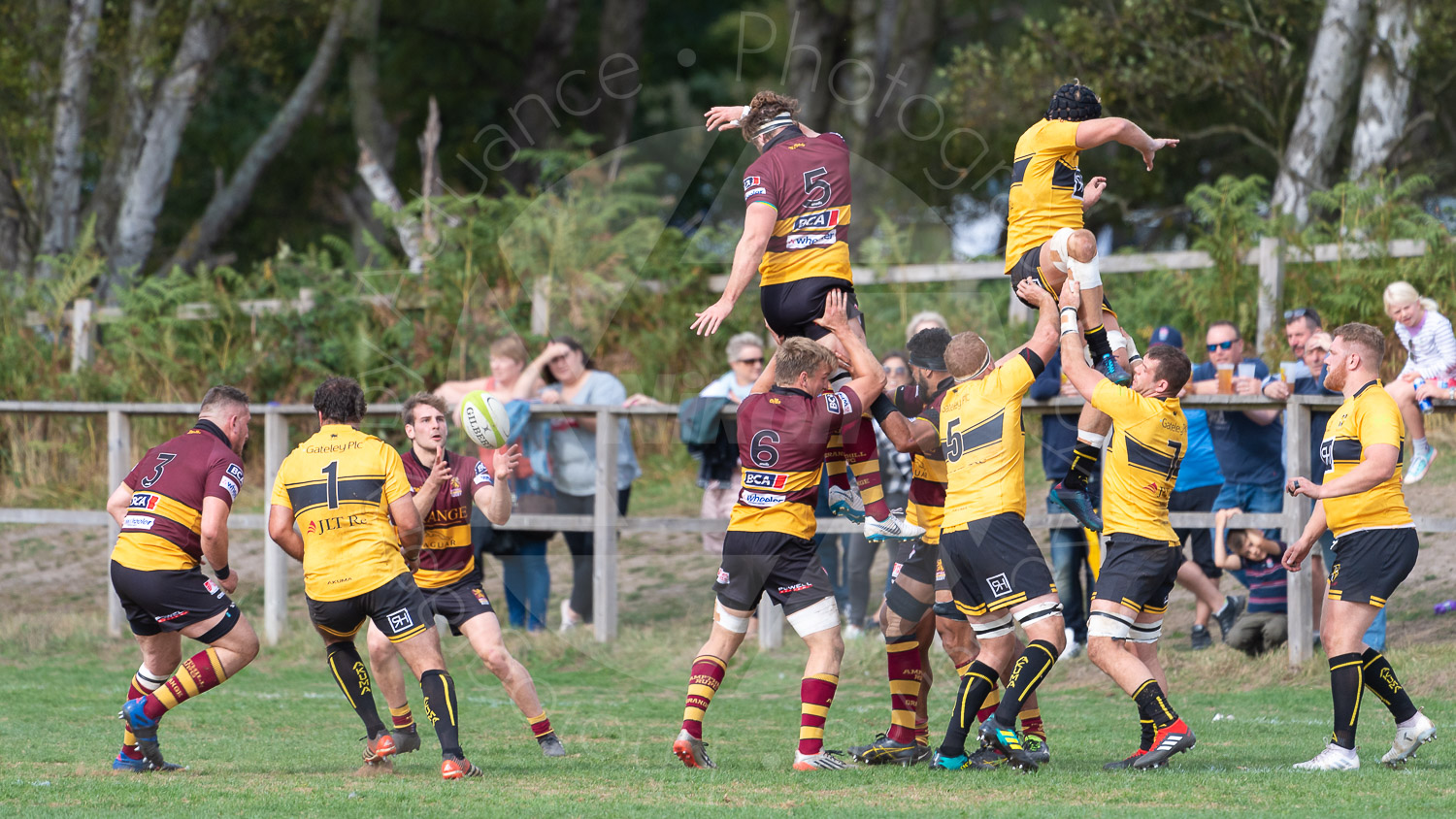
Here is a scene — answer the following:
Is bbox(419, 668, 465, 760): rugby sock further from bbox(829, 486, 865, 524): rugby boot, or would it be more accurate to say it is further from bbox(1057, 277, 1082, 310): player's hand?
bbox(1057, 277, 1082, 310): player's hand

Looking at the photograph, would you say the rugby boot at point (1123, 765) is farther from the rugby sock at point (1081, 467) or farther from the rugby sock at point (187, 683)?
the rugby sock at point (187, 683)

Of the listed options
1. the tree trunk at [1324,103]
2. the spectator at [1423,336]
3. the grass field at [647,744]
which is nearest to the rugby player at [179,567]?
the grass field at [647,744]

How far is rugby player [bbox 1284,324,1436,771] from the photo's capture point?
697 cm

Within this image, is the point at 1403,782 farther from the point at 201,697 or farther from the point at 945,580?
the point at 201,697

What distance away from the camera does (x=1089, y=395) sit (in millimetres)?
7199

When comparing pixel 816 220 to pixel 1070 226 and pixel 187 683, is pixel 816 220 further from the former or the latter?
pixel 187 683

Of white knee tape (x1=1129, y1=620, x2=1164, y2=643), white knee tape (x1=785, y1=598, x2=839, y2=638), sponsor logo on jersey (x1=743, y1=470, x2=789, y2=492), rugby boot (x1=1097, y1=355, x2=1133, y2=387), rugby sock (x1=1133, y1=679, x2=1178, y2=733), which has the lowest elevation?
rugby sock (x1=1133, y1=679, x2=1178, y2=733)

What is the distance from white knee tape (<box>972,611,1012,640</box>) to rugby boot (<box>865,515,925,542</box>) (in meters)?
0.58

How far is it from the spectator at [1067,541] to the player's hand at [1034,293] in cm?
314

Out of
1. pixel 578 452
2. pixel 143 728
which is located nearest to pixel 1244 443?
pixel 578 452

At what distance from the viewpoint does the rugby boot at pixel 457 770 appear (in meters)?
7.06

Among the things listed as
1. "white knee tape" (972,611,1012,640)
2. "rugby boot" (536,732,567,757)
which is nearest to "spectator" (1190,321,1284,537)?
"white knee tape" (972,611,1012,640)

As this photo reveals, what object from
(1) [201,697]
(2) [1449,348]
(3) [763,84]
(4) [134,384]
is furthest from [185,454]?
(3) [763,84]

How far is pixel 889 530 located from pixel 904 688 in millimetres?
838
